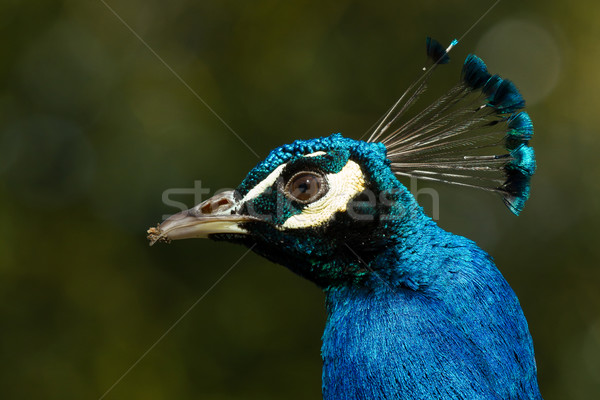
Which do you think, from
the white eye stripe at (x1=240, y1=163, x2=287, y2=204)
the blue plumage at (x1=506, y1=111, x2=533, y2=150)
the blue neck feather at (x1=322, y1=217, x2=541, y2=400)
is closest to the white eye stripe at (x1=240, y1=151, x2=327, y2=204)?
the white eye stripe at (x1=240, y1=163, x2=287, y2=204)

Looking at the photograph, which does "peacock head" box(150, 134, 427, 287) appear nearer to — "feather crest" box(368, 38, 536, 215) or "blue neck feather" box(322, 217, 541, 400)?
"blue neck feather" box(322, 217, 541, 400)

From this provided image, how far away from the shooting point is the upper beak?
1.59 metres

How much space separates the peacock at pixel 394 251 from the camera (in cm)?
139

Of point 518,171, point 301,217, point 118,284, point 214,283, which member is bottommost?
point 118,284

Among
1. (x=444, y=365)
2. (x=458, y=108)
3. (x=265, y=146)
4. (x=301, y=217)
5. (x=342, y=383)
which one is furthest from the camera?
(x=265, y=146)

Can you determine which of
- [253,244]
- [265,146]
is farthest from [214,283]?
[253,244]

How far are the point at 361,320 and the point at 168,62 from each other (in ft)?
9.98

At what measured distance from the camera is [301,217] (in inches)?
62.6

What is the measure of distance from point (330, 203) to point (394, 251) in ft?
0.68

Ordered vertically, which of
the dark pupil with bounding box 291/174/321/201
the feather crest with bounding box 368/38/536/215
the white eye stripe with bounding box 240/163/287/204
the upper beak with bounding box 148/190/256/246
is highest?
the feather crest with bounding box 368/38/536/215

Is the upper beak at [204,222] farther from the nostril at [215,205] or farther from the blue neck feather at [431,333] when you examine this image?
the blue neck feather at [431,333]

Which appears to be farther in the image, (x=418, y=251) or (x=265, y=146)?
(x=265, y=146)

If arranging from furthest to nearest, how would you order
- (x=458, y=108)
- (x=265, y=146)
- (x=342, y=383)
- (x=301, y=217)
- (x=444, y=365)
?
1. (x=265, y=146)
2. (x=458, y=108)
3. (x=301, y=217)
4. (x=342, y=383)
5. (x=444, y=365)

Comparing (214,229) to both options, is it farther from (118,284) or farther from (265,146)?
(118,284)
